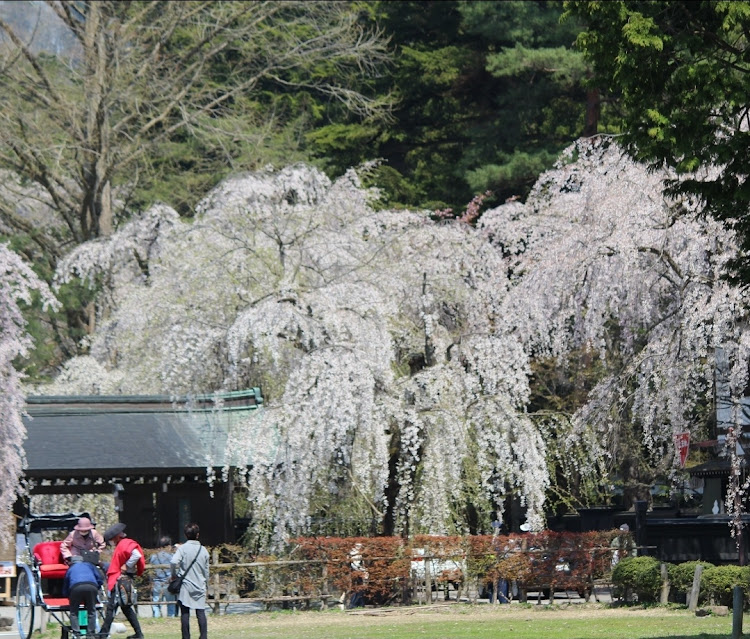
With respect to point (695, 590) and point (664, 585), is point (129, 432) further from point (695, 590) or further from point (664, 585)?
point (695, 590)

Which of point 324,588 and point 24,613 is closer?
point 24,613

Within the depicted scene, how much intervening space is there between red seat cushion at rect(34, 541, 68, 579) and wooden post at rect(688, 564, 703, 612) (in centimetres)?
844

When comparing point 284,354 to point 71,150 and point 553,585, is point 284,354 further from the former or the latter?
point 71,150

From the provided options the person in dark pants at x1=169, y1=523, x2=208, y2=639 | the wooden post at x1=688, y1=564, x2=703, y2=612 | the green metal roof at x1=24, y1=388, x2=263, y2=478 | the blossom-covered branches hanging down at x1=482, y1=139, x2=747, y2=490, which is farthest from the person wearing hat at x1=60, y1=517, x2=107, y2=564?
the wooden post at x1=688, y1=564, x2=703, y2=612

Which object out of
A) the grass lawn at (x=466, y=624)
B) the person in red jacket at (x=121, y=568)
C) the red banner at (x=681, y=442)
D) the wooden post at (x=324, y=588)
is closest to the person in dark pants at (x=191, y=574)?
the person in red jacket at (x=121, y=568)

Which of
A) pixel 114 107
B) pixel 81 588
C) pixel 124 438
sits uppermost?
pixel 114 107

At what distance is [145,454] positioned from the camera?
21922 mm

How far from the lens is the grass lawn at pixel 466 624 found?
48.6ft

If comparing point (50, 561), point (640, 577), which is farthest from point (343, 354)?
point (50, 561)

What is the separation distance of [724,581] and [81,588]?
8835 millimetres

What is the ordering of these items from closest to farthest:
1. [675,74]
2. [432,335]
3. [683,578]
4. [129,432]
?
[675,74], [683,578], [432,335], [129,432]

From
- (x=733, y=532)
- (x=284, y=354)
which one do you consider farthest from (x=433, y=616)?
(x=284, y=354)

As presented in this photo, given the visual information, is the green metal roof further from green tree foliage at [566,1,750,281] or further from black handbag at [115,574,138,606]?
green tree foliage at [566,1,750,281]

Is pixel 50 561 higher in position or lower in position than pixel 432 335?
lower
